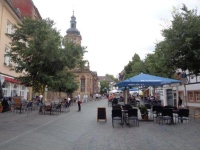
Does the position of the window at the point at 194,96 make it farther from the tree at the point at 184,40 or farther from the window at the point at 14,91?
the window at the point at 14,91

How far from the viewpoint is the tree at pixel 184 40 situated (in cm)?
1731

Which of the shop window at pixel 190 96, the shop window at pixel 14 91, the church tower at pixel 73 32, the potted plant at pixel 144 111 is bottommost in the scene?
the potted plant at pixel 144 111

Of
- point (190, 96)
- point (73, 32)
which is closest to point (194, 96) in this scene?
point (190, 96)

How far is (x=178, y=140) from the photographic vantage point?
9992 mm

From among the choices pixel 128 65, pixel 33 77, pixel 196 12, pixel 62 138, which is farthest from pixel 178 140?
pixel 128 65

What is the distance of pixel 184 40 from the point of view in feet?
57.8

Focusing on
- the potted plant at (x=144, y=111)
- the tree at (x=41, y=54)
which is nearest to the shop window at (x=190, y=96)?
the potted plant at (x=144, y=111)

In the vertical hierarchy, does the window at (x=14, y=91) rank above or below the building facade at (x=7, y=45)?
below

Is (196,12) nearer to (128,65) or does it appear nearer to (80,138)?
(80,138)

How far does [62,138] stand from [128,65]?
70.1 metres

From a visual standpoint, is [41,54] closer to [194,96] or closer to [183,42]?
[183,42]

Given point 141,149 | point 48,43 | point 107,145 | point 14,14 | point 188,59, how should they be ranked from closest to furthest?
point 141,149 → point 107,145 → point 188,59 → point 48,43 → point 14,14

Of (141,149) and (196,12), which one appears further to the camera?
(196,12)

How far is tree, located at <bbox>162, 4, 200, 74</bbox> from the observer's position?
17312 millimetres
